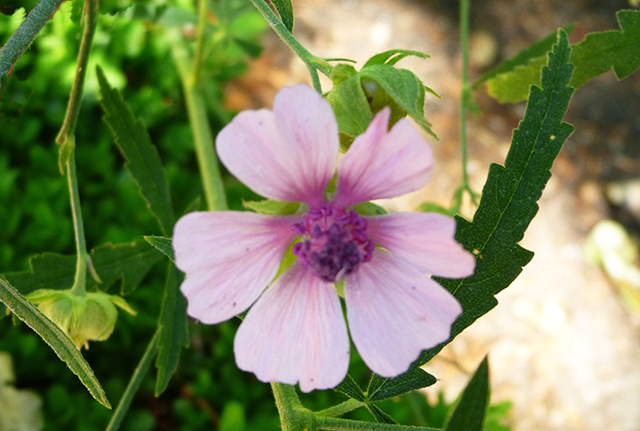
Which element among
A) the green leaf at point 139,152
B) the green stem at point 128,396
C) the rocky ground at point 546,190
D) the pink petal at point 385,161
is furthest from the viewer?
the rocky ground at point 546,190

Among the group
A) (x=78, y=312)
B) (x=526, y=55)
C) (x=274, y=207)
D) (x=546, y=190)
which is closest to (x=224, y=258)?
Result: (x=274, y=207)

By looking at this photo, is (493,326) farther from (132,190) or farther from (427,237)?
(427,237)

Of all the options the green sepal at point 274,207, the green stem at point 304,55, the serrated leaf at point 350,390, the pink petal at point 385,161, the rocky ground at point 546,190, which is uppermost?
the green stem at point 304,55

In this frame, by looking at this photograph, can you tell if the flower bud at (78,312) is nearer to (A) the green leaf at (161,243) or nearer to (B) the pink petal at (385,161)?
(A) the green leaf at (161,243)

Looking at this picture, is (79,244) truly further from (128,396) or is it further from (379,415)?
(379,415)

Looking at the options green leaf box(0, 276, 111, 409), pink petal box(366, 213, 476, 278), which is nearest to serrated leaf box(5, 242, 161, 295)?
green leaf box(0, 276, 111, 409)

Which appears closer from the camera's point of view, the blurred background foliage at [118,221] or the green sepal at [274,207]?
the green sepal at [274,207]

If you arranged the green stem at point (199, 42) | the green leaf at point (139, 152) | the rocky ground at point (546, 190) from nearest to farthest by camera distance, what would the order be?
the green leaf at point (139, 152) < the green stem at point (199, 42) < the rocky ground at point (546, 190)

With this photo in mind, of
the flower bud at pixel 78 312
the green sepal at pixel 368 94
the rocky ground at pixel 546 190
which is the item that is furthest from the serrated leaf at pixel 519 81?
the rocky ground at pixel 546 190

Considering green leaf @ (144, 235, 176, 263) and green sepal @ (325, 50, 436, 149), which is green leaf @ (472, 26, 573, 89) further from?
green leaf @ (144, 235, 176, 263)
